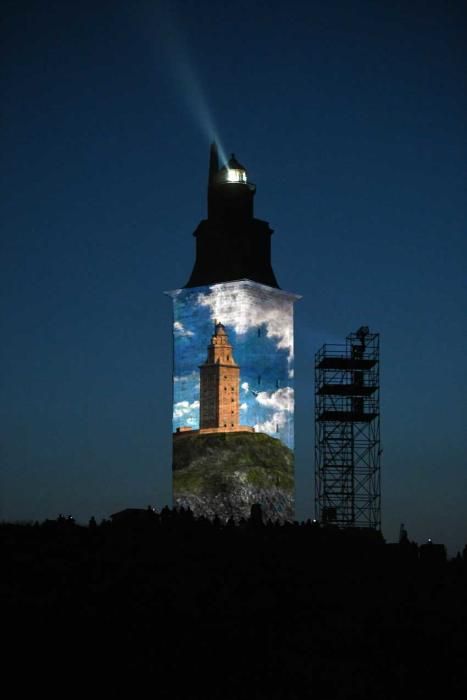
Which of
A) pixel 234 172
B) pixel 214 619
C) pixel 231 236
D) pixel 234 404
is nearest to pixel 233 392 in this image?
pixel 234 404

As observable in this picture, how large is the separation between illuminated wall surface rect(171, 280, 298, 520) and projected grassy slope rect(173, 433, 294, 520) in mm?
52

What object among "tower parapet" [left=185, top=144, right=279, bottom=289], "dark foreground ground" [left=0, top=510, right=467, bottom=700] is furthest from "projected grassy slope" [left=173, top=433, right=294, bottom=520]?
"dark foreground ground" [left=0, top=510, right=467, bottom=700]

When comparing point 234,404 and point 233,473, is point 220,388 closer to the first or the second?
point 234,404

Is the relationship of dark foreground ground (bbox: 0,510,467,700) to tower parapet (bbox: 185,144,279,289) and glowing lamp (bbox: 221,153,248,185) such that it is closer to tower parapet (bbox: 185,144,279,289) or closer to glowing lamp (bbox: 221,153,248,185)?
tower parapet (bbox: 185,144,279,289)

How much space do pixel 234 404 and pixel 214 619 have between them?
46747mm

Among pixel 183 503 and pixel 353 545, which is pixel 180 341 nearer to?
pixel 183 503

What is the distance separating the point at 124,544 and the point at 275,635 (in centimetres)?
315

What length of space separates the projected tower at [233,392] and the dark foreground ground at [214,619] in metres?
42.8

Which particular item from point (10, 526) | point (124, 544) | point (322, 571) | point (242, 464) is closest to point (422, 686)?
point (322, 571)

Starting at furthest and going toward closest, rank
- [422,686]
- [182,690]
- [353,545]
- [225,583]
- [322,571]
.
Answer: [353,545]
[322,571]
[225,583]
[422,686]
[182,690]

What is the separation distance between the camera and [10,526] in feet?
69.6

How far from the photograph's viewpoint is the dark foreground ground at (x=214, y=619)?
1636 centimetres

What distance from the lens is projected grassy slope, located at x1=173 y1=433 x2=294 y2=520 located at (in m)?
64.1

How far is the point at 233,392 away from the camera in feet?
211
